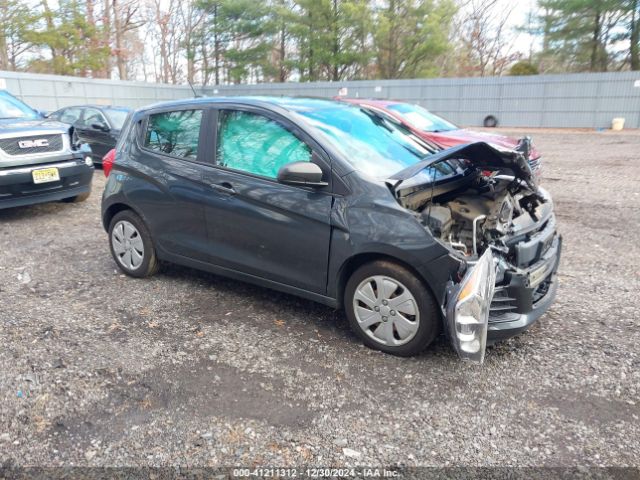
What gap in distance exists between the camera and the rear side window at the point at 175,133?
4.29 metres

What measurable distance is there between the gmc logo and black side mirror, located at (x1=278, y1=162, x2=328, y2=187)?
5138mm

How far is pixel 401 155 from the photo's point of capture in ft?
12.9

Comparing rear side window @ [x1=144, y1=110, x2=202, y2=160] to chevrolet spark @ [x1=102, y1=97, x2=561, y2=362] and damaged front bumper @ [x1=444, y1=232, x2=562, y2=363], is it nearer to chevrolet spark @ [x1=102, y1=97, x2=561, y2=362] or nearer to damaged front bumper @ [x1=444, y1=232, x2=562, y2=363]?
chevrolet spark @ [x1=102, y1=97, x2=561, y2=362]

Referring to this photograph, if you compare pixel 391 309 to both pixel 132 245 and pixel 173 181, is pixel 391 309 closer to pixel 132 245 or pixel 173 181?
pixel 173 181

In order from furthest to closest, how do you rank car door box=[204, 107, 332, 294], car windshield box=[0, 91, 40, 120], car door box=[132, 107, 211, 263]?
car windshield box=[0, 91, 40, 120]
car door box=[132, 107, 211, 263]
car door box=[204, 107, 332, 294]

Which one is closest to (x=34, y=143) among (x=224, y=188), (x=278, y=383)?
(x=224, y=188)

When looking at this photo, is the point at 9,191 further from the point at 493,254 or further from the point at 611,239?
the point at 611,239

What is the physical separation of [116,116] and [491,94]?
753 inches

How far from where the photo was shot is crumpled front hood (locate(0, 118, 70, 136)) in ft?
22.6

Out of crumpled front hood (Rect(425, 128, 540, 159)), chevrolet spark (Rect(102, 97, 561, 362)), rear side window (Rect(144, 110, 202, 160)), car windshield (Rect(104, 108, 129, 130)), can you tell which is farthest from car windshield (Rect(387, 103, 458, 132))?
car windshield (Rect(104, 108, 129, 130))

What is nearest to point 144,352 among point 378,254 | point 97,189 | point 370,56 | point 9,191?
point 378,254

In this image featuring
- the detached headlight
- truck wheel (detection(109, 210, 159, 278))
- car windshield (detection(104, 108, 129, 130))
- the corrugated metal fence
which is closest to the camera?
the detached headlight

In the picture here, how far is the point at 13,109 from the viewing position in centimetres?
796

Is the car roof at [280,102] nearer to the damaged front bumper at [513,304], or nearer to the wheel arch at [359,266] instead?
the wheel arch at [359,266]
